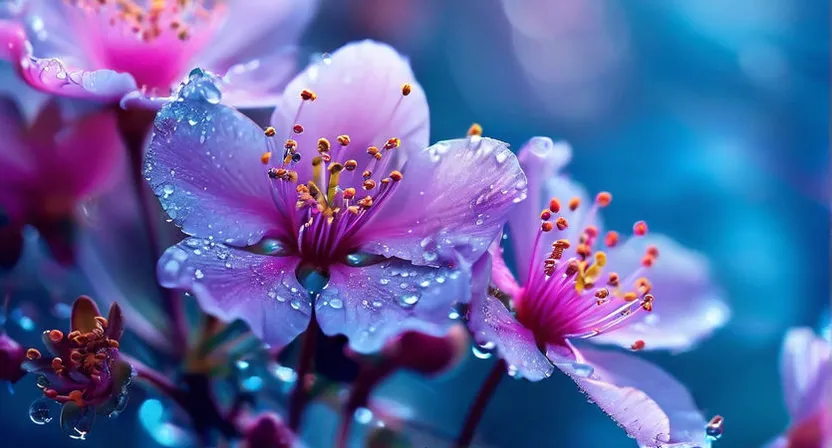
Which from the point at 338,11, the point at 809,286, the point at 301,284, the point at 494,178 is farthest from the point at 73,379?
the point at 809,286

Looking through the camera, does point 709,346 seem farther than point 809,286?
No

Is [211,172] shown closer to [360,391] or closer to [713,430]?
[360,391]

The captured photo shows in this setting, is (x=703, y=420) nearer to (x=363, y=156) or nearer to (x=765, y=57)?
(x=363, y=156)

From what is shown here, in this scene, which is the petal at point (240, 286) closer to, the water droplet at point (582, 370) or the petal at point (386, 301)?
the petal at point (386, 301)

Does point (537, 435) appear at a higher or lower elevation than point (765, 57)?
lower

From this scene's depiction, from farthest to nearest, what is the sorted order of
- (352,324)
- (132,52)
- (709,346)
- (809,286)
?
(809,286), (709,346), (132,52), (352,324)

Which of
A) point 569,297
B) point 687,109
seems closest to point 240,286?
point 569,297

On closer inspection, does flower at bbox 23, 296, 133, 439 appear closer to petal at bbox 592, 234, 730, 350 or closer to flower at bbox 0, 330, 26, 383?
flower at bbox 0, 330, 26, 383

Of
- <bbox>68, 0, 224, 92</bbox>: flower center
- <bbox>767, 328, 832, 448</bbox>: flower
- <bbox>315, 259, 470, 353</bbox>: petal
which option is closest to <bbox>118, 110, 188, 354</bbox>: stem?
<bbox>68, 0, 224, 92</bbox>: flower center
